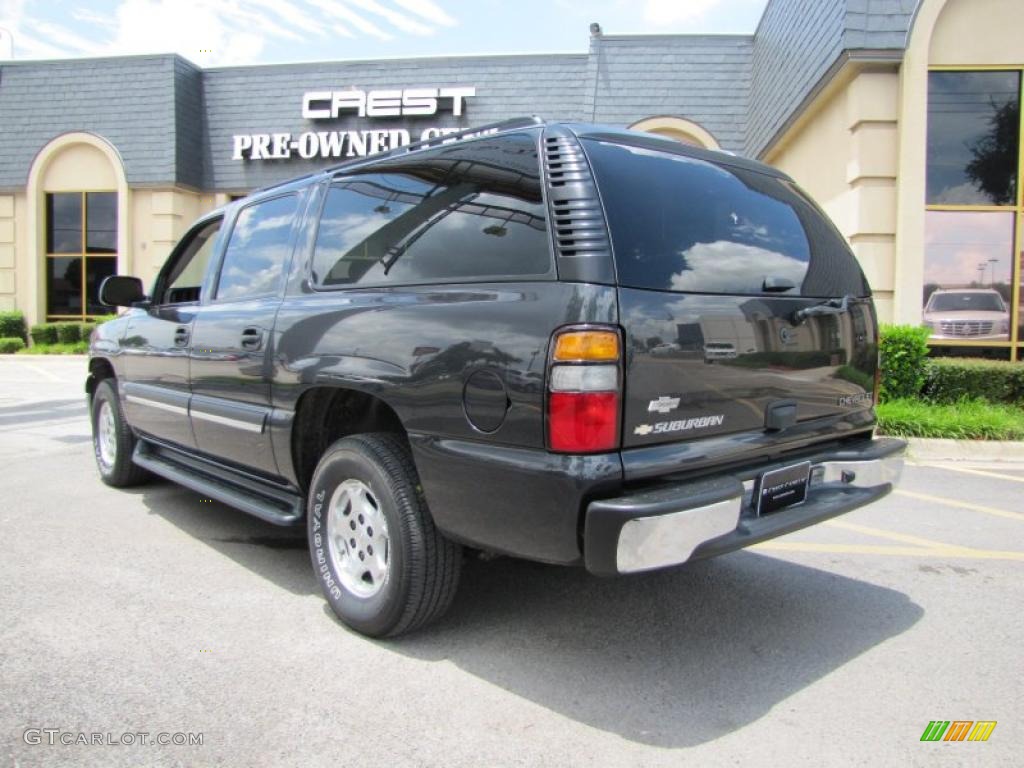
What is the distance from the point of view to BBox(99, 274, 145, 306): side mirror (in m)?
5.20

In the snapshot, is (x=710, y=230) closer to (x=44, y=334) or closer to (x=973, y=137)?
(x=973, y=137)

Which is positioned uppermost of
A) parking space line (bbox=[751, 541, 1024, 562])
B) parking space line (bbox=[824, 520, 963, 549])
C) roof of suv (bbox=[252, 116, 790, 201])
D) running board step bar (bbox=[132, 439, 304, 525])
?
roof of suv (bbox=[252, 116, 790, 201])

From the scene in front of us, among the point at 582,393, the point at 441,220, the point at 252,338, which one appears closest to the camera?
the point at 582,393

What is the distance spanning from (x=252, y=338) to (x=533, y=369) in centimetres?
184

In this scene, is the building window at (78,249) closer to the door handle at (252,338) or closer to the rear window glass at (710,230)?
the door handle at (252,338)

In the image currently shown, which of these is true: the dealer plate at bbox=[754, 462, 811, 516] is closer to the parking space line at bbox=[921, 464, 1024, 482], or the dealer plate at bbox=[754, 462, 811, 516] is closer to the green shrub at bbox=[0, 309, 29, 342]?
the parking space line at bbox=[921, 464, 1024, 482]

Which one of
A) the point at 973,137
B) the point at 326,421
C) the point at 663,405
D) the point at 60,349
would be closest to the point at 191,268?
the point at 326,421

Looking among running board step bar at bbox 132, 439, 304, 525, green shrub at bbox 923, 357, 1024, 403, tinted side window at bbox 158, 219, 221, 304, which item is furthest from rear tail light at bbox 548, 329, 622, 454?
green shrub at bbox 923, 357, 1024, 403

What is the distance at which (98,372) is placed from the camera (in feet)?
19.3

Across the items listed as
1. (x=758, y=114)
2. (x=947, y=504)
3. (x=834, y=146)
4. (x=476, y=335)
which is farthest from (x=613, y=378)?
(x=758, y=114)

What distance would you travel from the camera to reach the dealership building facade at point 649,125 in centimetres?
969

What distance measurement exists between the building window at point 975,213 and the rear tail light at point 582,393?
29.5 feet

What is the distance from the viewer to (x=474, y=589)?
3779 mm

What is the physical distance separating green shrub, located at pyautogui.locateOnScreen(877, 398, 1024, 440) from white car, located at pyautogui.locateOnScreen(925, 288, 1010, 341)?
2055mm
